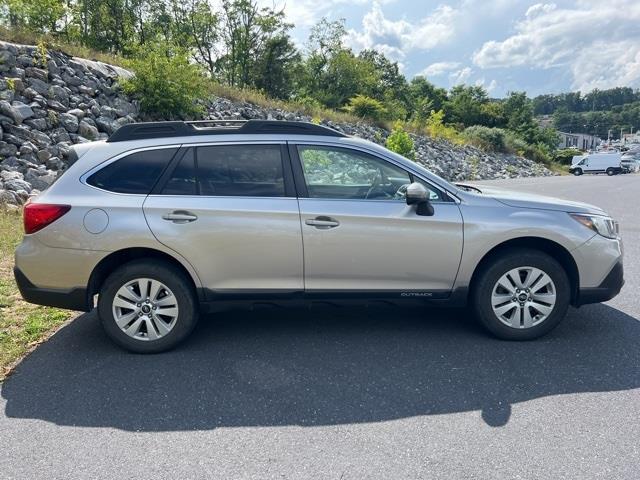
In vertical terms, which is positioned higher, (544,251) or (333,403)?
(544,251)

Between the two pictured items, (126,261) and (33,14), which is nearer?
(126,261)

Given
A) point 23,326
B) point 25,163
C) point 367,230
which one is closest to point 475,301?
point 367,230

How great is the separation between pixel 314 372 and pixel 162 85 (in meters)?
12.9

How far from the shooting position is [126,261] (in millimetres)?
4035

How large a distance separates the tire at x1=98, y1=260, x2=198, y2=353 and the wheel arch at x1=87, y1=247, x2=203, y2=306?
0.04m

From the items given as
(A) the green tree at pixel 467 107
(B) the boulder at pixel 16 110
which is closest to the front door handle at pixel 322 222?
(B) the boulder at pixel 16 110

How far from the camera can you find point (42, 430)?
3051 millimetres

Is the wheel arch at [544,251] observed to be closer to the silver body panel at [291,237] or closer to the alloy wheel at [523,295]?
the silver body panel at [291,237]

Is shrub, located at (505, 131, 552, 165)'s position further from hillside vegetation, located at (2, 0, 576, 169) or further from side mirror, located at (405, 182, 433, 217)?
side mirror, located at (405, 182, 433, 217)

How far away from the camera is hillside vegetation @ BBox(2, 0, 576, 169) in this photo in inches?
583

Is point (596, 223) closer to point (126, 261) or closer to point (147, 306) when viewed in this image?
point (147, 306)

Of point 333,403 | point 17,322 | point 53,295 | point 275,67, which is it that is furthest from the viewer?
point 275,67

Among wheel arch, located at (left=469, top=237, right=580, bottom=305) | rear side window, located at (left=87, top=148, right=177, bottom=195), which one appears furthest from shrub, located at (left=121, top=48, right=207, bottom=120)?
wheel arch, located at (left=469, top=237, right=580, bottom=305)

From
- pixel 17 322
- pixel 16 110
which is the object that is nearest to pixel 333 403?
pixel 17 322
